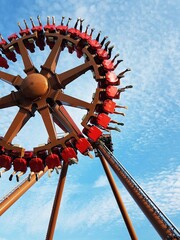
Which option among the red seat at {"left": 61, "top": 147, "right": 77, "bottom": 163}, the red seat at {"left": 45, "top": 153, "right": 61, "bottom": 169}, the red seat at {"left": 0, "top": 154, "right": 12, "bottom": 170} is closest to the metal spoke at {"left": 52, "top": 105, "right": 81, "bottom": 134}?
the red seat at {"left": 61, "top": 147, "right": 77, "bottom": 163}

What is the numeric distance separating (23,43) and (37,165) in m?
6.42

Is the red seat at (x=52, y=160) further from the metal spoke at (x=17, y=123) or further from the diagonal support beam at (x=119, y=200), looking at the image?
the diagonal support beam at (x=119, y=200)

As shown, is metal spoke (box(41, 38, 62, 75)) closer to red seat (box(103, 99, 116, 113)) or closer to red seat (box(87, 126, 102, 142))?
red seat (box(103, 99, 116, 113))

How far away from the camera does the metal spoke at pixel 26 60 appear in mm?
15844

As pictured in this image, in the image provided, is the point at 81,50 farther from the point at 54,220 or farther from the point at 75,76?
the point at 54,220

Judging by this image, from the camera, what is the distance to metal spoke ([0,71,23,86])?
15.7 m

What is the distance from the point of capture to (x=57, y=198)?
16984 millimetres

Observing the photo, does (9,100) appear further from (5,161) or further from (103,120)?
(103,120)

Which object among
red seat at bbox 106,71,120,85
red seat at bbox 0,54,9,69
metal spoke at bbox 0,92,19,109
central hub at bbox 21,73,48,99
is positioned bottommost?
red seat at bbox 106,71,120,85

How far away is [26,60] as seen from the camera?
52.9 ft

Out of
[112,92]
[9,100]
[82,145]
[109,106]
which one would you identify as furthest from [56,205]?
[112,92]

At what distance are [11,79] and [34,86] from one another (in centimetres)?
169

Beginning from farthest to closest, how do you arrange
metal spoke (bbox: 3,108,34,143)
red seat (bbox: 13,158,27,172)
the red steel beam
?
the red steel beam
metal spoke (bbox: 3,108,34,143)
red seat (bbox: 13,158,27,172)

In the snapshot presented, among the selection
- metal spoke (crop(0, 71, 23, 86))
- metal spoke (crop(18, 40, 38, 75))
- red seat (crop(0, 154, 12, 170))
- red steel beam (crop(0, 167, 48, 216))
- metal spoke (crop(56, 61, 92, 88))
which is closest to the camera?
red seat (crop(0, 154, 12, 170))
